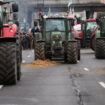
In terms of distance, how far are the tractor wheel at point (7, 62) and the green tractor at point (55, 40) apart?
9.87 meters

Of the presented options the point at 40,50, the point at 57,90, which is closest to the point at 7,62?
the point at 57,90

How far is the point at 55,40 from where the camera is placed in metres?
24.4

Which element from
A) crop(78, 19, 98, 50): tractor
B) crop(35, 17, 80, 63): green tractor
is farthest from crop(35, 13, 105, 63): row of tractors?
crop(78, 19, 98, 50): tractor

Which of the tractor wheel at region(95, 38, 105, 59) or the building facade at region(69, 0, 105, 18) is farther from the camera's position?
the building facade at region(69, 0, 105, 18)

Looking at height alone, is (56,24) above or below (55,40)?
above

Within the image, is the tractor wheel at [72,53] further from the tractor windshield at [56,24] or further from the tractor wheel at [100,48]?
the tractor wheel at [100,48]

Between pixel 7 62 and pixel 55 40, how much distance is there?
35.3 ft

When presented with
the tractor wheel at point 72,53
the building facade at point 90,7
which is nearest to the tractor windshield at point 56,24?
the tractor wheel at point 72,53

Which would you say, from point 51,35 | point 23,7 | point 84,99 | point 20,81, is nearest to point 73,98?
point 84,99

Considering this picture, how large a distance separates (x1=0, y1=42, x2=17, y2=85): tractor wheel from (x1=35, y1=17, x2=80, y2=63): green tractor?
9869 millimetres

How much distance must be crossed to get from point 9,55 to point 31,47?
109ft

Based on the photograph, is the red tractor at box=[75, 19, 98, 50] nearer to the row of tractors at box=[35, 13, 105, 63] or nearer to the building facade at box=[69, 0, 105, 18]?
the row of tractors at box=[35, 13, 105, 63]

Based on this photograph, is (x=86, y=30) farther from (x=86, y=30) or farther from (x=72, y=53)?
(x=72, y=53)

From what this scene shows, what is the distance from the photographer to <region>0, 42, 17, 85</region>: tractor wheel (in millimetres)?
13766
